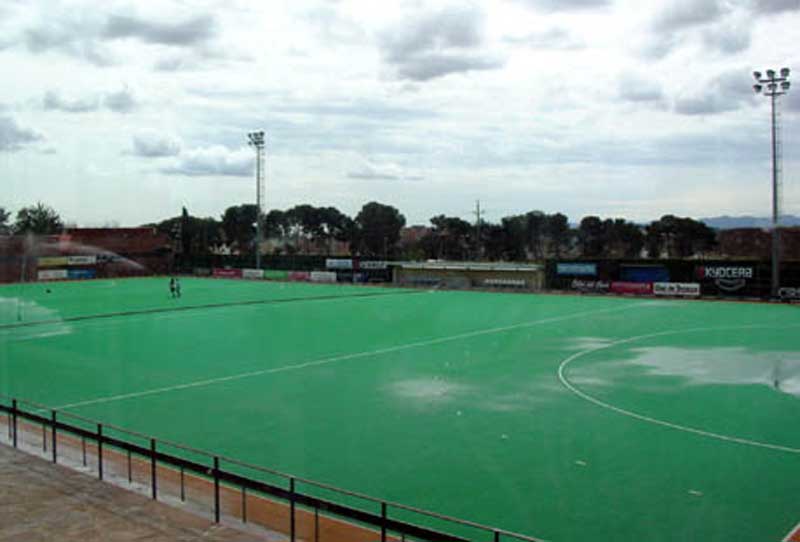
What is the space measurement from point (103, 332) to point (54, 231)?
17.1 meters

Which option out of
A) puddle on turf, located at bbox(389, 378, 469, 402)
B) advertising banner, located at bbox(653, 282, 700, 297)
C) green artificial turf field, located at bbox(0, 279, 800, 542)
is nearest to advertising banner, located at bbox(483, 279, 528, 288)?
advertising banner, located at bbox(653, 282, 700, 297)

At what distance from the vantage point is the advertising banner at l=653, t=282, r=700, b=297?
54500mm

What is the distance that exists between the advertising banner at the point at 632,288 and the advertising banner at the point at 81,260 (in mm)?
50323

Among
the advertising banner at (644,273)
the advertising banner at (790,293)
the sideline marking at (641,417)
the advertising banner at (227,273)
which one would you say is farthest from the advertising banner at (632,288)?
the advertising banner at (227,273)

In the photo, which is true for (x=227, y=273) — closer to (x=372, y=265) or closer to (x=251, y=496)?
(x=372, y=265)

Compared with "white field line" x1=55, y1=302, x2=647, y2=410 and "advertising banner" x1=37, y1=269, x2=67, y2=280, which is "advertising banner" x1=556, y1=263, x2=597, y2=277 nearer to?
"white field line" x1=55, y1=302, x2=647, y2=410

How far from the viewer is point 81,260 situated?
249ft

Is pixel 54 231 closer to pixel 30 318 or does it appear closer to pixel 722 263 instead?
pixel 30 318

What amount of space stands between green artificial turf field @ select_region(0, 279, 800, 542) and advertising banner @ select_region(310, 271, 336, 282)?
33600mm

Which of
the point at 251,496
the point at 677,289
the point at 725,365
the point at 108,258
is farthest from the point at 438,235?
the point at 251,496

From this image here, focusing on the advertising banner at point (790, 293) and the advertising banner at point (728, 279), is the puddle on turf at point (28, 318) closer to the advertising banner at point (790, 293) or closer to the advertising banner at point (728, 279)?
the advertising banner at point (728, 279)

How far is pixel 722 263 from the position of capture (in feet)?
178

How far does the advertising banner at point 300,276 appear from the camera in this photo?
77750 millimetres

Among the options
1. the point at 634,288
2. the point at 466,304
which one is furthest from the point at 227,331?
the point at 634,288
